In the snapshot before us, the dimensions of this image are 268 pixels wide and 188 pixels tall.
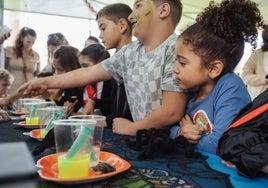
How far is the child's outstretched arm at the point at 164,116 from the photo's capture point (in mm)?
1015

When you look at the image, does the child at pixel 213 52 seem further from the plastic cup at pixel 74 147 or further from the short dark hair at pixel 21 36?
the short dark hair at pixel 21 36

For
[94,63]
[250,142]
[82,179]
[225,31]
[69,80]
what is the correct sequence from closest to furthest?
1. [82,179]
2. [250,142]
3. [225,31]
4. [69,80]
5. [94,63]

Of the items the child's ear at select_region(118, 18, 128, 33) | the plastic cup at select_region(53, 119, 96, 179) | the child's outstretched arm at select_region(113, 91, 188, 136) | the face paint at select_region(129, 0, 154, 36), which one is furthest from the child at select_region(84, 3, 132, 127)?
the plastic cup at select_region(53, 119, 96, 179)

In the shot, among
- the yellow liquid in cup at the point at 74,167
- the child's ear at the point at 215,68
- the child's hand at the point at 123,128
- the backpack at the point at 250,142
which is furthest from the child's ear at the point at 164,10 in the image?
the yellow liquid in cup at the point at 74,167

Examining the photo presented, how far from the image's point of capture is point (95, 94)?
1.88 m

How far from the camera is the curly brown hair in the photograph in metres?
0.99

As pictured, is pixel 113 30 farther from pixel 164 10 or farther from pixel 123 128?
pixel 123 128

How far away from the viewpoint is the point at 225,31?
985 mm

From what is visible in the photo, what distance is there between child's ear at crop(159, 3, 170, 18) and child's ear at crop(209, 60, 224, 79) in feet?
1.00

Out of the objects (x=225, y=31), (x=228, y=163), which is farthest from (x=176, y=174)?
(x=225, y=31)

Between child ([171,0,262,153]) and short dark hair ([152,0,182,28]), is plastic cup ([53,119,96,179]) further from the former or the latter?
short dark hair ([152,0,182,28])

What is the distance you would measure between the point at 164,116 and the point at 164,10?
1.36 ft

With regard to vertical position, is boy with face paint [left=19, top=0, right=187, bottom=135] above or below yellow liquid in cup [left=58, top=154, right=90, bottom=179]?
above

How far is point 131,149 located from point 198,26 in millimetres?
466
